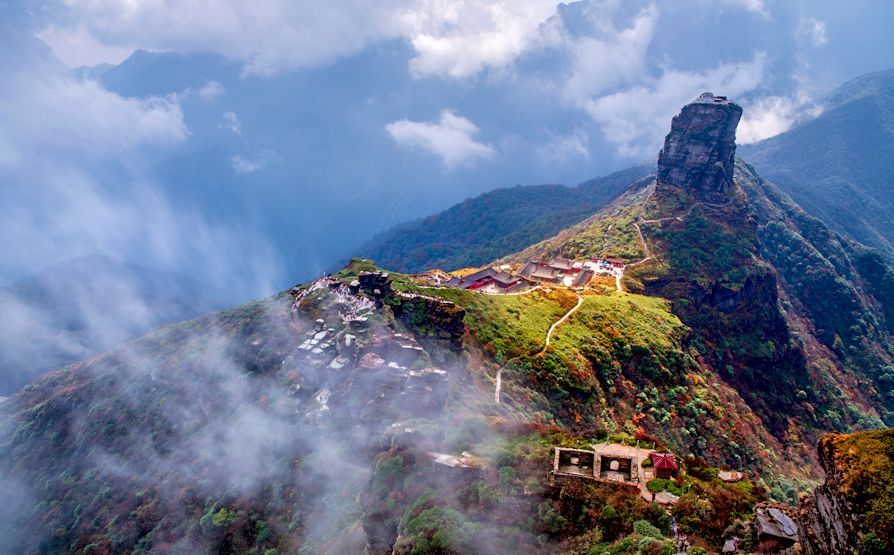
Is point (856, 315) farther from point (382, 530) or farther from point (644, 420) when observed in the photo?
point (382, 530)

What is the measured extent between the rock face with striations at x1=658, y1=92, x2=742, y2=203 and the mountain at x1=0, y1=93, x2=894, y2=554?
3884 cm

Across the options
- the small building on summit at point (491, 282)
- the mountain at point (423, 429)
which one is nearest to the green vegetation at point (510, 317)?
the mountain at point (423, 429)

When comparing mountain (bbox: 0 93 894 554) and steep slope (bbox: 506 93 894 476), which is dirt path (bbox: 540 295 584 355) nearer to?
mountain (bbox: 0 93 894 554)

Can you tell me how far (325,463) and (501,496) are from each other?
16.5 metres

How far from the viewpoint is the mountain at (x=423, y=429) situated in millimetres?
29062

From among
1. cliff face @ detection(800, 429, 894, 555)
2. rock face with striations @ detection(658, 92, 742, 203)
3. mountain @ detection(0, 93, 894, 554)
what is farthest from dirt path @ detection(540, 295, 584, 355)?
rock face with striations @ detection(658, 92, 742, 203)

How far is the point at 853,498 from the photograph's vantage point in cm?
1847

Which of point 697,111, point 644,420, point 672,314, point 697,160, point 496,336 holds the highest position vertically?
point 697,111

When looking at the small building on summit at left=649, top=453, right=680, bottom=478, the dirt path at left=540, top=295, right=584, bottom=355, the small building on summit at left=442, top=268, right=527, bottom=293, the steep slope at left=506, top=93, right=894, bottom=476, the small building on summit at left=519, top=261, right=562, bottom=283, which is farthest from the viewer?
the small building on summit at left=519, top=261, right=562, bottom=283

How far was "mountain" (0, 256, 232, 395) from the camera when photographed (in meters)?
106

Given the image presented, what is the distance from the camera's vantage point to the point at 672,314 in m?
80.6

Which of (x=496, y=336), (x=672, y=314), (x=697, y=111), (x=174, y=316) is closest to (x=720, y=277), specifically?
(x=672, y=314)

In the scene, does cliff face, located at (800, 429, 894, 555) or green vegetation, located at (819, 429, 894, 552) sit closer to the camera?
green vegetation, located at (819, 429, 894, 552)

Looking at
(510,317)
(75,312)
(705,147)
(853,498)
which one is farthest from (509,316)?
(75,312)
